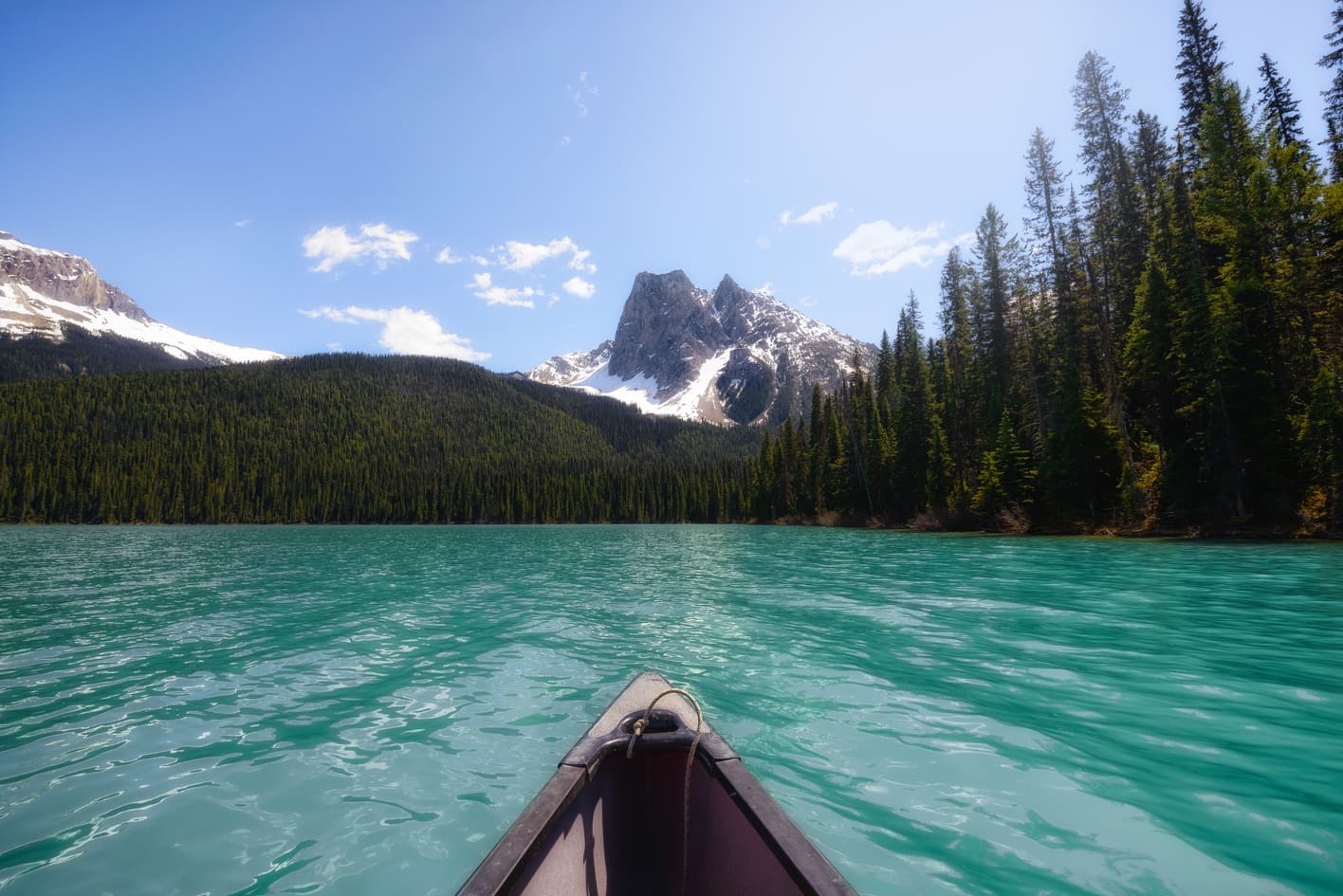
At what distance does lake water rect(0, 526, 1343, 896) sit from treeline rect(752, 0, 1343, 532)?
17178 mm

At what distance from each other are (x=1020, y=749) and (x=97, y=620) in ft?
67.1

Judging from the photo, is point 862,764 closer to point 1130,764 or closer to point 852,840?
point 852,840

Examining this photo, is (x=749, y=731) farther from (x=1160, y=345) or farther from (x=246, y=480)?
(x=246, y=480)

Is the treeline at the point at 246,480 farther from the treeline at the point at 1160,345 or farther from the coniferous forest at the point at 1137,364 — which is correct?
the treeline at the point at 1160,345

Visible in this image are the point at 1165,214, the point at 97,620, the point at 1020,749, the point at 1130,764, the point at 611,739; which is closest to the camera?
the point at 611,739

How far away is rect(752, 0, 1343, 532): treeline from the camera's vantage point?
91.4ft

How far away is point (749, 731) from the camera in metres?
7.25

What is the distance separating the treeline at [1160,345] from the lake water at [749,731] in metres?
17.2

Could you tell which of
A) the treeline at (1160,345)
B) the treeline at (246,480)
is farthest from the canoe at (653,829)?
the treeline at (246,480)

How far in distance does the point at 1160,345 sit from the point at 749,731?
136ft

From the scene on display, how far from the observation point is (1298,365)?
2830 centimetres

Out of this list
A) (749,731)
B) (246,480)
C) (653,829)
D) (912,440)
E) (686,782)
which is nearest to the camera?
(686,782)

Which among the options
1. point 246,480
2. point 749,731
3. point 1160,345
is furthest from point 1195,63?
point 246,480

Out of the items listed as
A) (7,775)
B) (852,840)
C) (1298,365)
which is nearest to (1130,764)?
(852,840)
